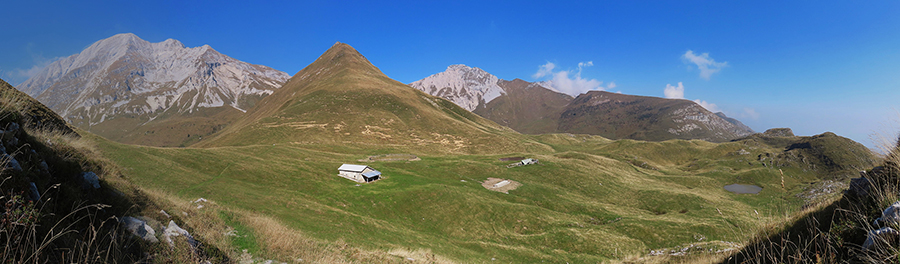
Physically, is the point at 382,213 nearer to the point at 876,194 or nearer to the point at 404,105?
the point at 876,194

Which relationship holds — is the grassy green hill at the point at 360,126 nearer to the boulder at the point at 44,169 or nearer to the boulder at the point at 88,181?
the boulder at the point at 88,181

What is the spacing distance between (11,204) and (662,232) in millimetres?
49237

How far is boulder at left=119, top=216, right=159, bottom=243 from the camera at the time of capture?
8.62 metres

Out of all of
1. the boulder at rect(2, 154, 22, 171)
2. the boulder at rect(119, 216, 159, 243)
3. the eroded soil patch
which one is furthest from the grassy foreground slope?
the boulder at rect(2, 154, 22, 171)

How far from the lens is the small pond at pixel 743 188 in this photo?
82.2 meters

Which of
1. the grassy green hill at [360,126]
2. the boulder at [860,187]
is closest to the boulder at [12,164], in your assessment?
the boulder at [860,187]

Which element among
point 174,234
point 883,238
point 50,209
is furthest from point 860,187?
point 50,209

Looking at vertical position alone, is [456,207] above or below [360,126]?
below

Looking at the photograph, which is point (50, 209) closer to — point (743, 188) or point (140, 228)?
point (140, 228)

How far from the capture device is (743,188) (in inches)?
3359

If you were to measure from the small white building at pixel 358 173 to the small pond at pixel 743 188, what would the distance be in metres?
95.7

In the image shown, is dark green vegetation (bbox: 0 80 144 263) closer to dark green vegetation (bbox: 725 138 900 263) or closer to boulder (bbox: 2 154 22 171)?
boulder (bbox: 2 154 22 171)

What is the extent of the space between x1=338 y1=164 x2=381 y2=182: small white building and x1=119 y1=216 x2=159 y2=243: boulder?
4756 cm

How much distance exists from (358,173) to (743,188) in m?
105
